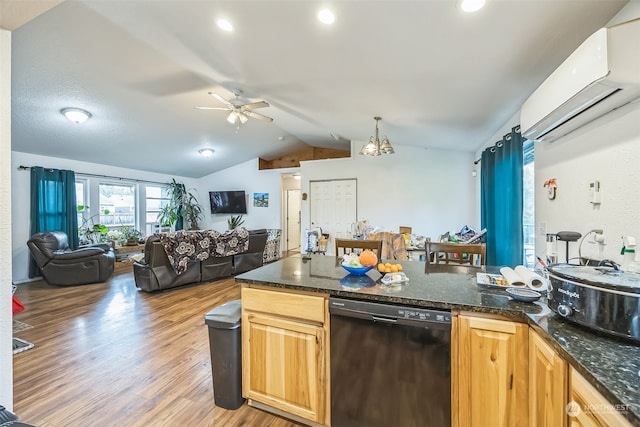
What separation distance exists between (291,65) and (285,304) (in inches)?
86.2

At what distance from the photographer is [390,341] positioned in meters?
1.31

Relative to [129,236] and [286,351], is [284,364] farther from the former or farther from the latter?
[129,236]

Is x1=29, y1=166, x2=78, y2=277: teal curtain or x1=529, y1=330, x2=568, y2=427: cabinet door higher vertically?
x1=29, y1=166, x2=78, y2=277: teal curtain

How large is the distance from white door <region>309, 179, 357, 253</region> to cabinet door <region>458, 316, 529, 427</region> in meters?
5.21

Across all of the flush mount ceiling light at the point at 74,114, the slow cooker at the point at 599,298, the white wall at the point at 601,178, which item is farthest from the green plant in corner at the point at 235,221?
the slow cooker at the point at 599,298

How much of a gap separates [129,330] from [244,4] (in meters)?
3.21

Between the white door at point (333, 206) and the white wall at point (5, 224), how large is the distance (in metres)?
5.56

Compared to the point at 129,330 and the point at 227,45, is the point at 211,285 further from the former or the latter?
the point at 227,45

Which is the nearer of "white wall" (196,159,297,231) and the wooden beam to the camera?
the wooden beam

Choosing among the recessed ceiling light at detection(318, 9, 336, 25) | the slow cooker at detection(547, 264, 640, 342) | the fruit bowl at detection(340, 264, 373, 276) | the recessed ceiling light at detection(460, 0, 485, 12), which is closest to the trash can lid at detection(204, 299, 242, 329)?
the fruit bowl at detection(340, 264, 373, 276)

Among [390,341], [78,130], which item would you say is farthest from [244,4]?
[78,130]

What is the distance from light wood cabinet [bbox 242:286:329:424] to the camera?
57.9 inches
